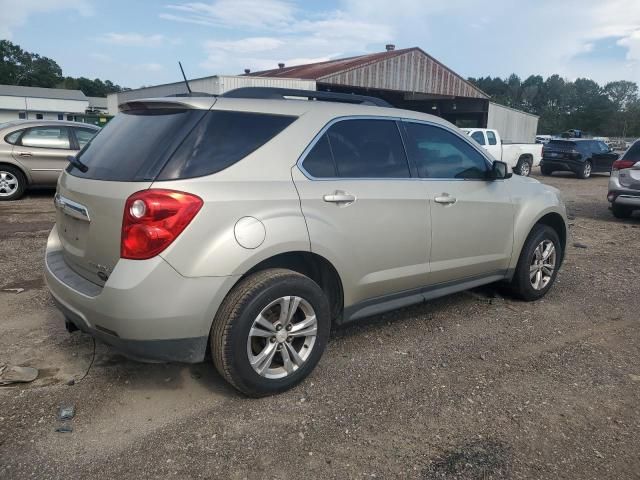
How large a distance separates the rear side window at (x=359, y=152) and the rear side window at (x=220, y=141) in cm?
31

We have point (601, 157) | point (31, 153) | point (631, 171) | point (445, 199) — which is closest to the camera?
point (445, 199)

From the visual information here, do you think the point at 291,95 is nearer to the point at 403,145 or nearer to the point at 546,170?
the point at 403,145

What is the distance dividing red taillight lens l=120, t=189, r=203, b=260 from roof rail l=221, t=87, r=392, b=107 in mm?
895

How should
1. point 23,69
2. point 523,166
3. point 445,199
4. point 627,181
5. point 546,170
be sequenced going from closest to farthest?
point 445,199, point 627,181, point 523,166, point 546,170, point 23,69

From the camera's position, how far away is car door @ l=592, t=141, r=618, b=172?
66.2 feet

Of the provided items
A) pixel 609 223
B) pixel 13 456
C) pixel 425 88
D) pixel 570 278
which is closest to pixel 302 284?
pixel 13 456

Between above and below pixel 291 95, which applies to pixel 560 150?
below

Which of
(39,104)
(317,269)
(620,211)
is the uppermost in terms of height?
(39,104)

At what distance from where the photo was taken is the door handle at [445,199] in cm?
382

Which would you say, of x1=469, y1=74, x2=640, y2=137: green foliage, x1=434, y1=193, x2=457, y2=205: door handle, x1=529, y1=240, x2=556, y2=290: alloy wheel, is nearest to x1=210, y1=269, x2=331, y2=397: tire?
x1=434, y1=193, x2=457, y2=205: door handle

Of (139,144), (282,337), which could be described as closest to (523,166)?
(282,337)

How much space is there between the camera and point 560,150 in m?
19.8

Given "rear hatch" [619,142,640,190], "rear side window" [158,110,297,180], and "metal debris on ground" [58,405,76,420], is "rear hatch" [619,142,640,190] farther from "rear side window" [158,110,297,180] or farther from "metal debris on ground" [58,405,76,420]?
"metal debris on ground" [58,405,76,420]

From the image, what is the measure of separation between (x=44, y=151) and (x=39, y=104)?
73145mm
